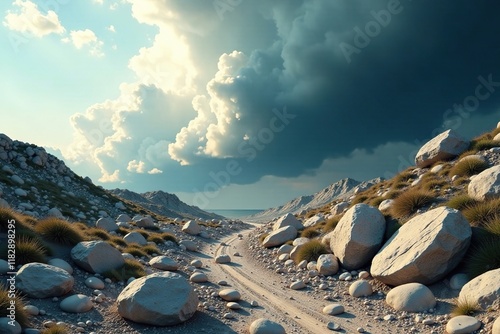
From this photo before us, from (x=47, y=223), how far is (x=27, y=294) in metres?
6.04

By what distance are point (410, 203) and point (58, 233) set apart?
1585 cm

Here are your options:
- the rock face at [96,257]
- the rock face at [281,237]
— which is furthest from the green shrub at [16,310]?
the rock face at [281,237]

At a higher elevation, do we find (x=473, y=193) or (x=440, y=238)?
(x=473, y=193)

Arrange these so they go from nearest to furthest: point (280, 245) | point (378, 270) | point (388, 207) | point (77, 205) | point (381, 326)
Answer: point (381, 326) → point (378, 270) → point (388, 207) → point (280, 245) → point (77, 205)

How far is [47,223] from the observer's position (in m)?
15.2

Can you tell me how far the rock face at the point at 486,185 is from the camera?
14781 millimetres

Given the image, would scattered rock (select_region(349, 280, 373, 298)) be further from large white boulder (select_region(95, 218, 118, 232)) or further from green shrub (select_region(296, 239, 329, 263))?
large white boulder (select_region(95, 218, 118, 232))

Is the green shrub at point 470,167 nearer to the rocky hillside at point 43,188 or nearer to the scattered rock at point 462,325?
the scattered rock at point 462,325

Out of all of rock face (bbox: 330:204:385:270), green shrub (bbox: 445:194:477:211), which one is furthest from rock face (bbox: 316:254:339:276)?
green shrub (bbox: 445:194:477:211)

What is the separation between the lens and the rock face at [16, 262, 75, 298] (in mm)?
9906

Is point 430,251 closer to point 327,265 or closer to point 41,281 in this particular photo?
point 327,265

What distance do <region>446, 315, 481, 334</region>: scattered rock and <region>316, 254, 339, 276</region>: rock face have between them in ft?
21.5

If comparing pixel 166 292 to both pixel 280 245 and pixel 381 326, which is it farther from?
pixel 280 245

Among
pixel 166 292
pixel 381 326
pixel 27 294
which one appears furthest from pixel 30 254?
pixel 381 326
